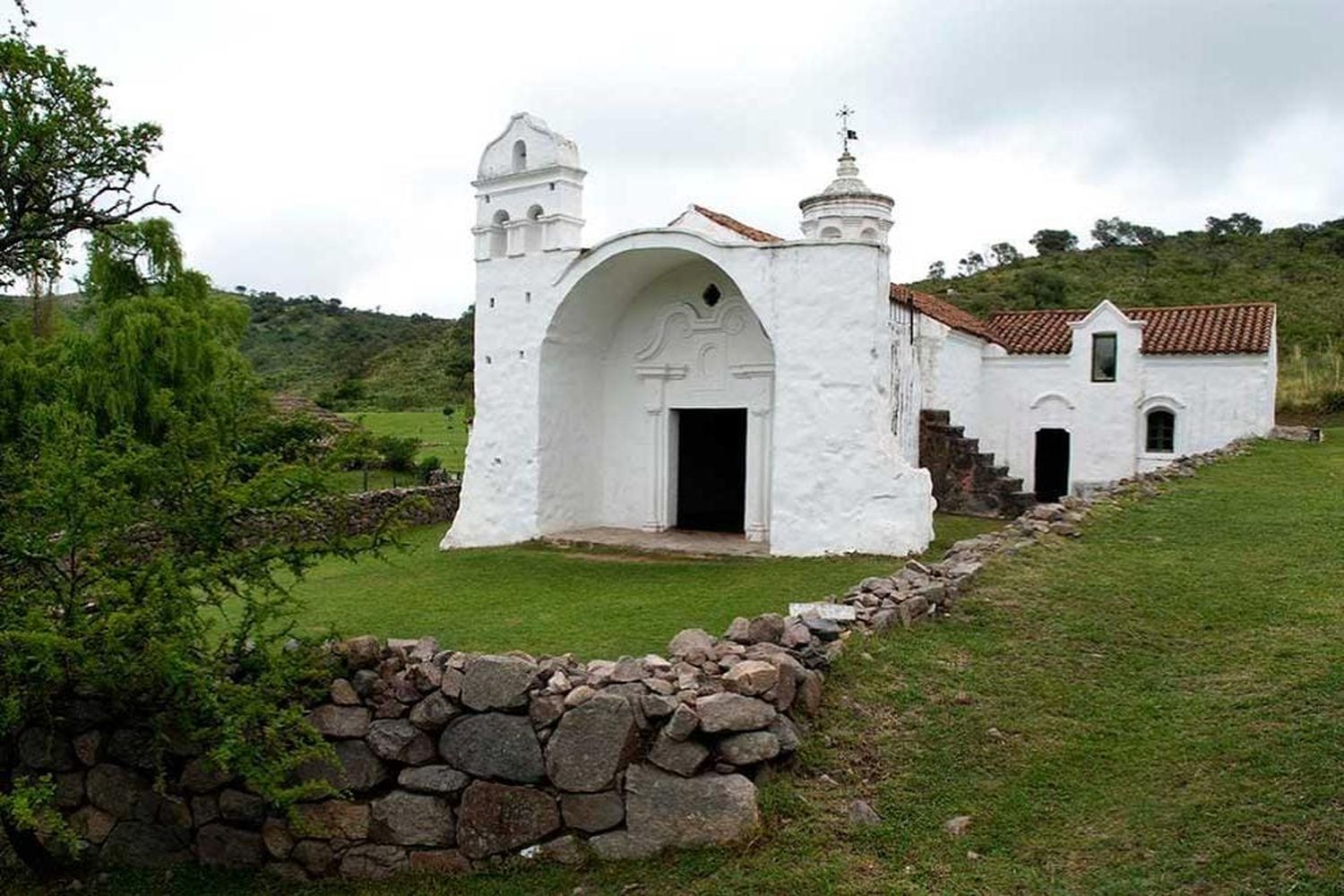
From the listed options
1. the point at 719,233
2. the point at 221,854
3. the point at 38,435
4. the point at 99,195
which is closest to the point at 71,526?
the point at 38,435

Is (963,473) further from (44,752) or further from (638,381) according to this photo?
(44,752)

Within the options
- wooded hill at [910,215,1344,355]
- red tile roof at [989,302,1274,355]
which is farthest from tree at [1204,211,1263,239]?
red tile roof at [989,302,1274,355]

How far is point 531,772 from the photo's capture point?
538cm

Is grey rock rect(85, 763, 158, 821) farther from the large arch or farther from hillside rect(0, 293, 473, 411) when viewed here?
hillside rect(0, 293, 473, 411)

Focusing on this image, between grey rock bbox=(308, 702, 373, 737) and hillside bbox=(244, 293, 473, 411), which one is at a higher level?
hillside bbox=(244, 293, 473, 411)

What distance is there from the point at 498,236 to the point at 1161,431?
13.7 metres

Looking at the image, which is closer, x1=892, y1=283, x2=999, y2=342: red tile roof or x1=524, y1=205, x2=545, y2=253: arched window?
x1=524, y1=205, x2=545, y2=253: arched window

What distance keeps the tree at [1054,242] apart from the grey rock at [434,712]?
180 feet

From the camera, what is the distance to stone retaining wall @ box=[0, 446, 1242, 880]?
522cm

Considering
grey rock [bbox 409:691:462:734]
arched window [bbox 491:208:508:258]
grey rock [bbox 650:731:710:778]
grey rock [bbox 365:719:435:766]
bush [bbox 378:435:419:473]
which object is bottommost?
grey rock [bbox 365:719:435:766]

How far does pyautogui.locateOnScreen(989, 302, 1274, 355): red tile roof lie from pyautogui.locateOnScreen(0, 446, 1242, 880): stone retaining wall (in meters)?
16.7

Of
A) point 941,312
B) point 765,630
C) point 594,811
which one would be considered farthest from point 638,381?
point 594,811

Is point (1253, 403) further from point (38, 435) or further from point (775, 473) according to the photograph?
point (38, 435)

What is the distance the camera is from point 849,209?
62.6ft
